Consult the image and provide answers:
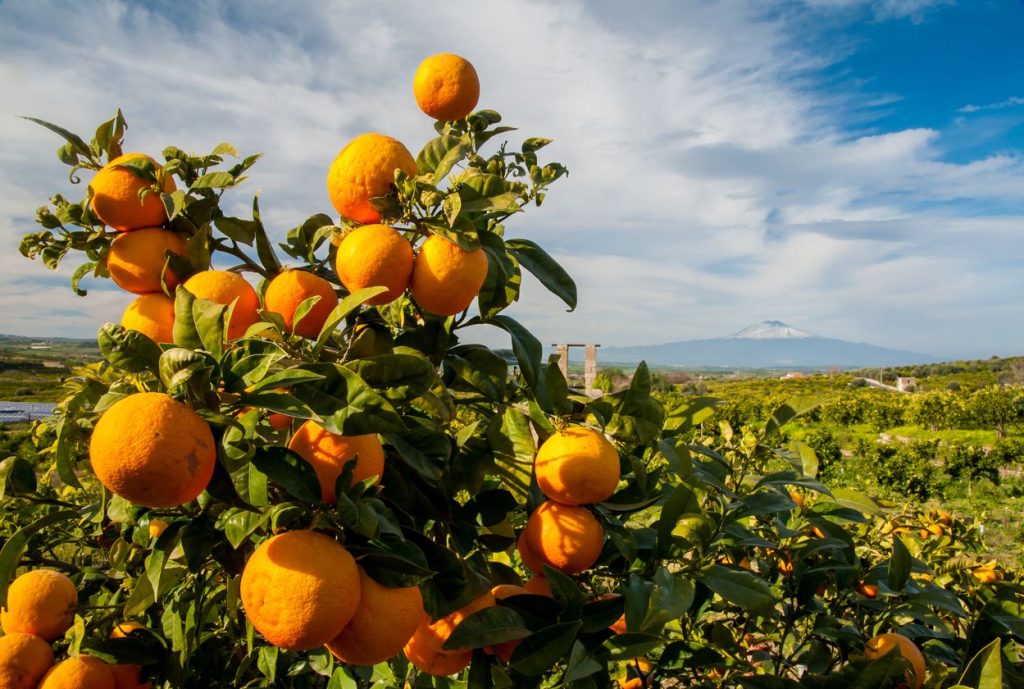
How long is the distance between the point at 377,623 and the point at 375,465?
0.16 meters

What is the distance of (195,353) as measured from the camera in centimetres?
60

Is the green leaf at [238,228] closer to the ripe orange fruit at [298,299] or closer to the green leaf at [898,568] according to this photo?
the ripe orange fruit at [298,299]

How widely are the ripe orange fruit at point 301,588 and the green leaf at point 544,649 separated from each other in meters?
0.23

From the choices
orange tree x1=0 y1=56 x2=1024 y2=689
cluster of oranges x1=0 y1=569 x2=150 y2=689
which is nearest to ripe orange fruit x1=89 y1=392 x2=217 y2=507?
orange tree x1=0 y1=56 x2=1024 y2=689

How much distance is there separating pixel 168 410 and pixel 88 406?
0.44 metres

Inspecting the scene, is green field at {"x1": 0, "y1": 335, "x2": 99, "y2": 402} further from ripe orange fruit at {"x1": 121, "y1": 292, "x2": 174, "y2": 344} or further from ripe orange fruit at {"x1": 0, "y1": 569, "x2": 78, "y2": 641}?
ripe orange fruit at {"x1": 121, "y1": 292, "x2": 174, "y2": 344}

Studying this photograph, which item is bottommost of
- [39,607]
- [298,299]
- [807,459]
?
[39,607]

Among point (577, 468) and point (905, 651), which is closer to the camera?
point (577, 468)

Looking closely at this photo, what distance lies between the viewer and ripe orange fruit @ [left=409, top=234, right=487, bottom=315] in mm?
749

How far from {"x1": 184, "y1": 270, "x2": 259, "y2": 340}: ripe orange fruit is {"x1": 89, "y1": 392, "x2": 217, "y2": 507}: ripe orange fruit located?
6.6 inches

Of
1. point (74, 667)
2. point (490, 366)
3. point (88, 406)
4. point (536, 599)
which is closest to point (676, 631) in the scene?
point (536, 599)

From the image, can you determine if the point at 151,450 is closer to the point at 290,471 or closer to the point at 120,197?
the point at 290,471

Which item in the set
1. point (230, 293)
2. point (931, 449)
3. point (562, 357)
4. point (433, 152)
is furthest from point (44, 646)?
point (931, 449)

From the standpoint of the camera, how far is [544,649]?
29.6 inches
